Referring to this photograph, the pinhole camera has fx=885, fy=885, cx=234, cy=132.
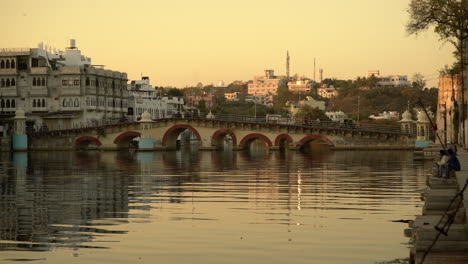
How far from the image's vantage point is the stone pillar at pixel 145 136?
354 feet

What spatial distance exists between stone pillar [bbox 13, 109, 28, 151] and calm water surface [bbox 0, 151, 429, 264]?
6055 cm

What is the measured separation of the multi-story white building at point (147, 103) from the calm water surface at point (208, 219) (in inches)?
3242

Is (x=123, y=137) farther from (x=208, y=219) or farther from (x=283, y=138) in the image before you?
(x=208, y=219)

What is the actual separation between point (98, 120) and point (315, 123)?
2852 centimetres

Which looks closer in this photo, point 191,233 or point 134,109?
point 191,233

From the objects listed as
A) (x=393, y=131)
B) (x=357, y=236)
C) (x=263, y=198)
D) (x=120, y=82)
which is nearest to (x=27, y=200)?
(x=263, y=198)

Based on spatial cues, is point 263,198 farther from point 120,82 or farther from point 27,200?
point 120,82

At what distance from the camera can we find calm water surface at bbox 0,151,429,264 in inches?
837

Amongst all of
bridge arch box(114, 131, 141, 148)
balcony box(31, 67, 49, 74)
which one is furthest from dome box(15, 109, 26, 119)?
bridge arch box(114, 131, 141, 148)

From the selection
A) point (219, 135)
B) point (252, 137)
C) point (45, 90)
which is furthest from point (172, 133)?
point (45, 90)

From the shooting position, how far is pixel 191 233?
24.6m

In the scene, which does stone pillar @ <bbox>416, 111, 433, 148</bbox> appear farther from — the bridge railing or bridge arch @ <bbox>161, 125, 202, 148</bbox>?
bridge arch @ <bbox>161, 125, 202, 148</bbox>

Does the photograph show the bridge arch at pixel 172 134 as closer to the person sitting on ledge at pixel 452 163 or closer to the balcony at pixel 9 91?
the balcony at pixel 9 91

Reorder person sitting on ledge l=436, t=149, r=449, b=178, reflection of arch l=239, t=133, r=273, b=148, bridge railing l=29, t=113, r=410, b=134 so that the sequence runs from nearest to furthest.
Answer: person sitting on ledge l=436, t=149, r=449, b=178 → bridge railing l=29, t=113, r=410, b=134 → reflection of arch l=239, t=133, r=273, b=148
